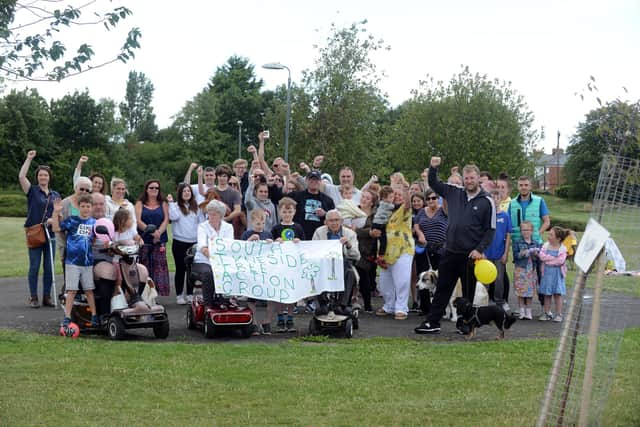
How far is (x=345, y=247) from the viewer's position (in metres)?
11.8

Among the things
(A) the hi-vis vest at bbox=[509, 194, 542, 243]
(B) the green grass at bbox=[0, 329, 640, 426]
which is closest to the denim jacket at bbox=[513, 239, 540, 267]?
(A) the hi-vis vest at bbox=[509, 194, 542, 243]

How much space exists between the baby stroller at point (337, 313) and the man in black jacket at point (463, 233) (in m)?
1.05

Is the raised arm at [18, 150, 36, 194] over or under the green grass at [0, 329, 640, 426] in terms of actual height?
over

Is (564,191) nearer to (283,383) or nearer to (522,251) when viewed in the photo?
(522,251)

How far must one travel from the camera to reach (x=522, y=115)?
49.6 meters

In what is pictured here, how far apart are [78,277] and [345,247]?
371cm

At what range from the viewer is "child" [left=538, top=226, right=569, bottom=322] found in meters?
12.5

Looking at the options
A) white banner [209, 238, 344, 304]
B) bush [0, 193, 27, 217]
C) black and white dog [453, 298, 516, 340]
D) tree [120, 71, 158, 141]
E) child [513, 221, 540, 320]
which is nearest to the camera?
black and white dog [453, 298, 516, 340]

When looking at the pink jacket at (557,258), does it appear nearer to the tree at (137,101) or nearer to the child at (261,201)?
the child at (261,201)

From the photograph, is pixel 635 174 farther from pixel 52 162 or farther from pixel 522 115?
pixel 52 162

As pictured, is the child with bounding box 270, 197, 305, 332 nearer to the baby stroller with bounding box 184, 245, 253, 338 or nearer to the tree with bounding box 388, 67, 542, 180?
the baby stroller with bounding box 184, 245, 253, 338

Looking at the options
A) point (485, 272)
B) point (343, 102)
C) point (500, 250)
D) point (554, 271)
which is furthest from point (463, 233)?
point (343, 102)

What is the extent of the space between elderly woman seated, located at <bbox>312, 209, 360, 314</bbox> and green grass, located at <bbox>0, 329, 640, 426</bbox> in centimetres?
131

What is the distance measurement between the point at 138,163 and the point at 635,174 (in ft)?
271
